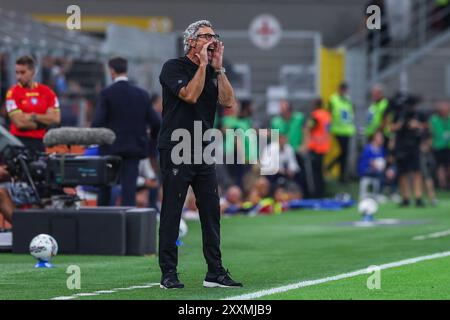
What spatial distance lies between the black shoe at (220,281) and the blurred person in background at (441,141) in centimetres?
2189

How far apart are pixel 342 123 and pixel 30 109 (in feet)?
44.6

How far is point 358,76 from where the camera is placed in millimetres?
33781

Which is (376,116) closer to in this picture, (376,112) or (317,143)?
(376,112)

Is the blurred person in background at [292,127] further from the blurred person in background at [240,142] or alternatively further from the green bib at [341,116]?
the green bib at [341,116]

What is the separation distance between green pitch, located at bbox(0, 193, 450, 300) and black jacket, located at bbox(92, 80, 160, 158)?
1.47m

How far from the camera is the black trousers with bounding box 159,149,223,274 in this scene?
11.9 m

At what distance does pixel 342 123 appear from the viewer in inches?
1193

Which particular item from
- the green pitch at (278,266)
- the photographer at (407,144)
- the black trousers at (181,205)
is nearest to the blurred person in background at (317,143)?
the photographer at (407,144)

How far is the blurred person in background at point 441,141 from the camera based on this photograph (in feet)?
109

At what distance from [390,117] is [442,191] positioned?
5166 mm

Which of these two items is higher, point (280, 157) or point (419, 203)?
point (280, 157)

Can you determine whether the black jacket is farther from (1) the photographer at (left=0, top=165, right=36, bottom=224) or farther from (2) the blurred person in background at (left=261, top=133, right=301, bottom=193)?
(2) the blurred person in background at (left=261, top=133, right=301, bottom=193)

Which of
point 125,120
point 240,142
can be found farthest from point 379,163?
point 125,120
